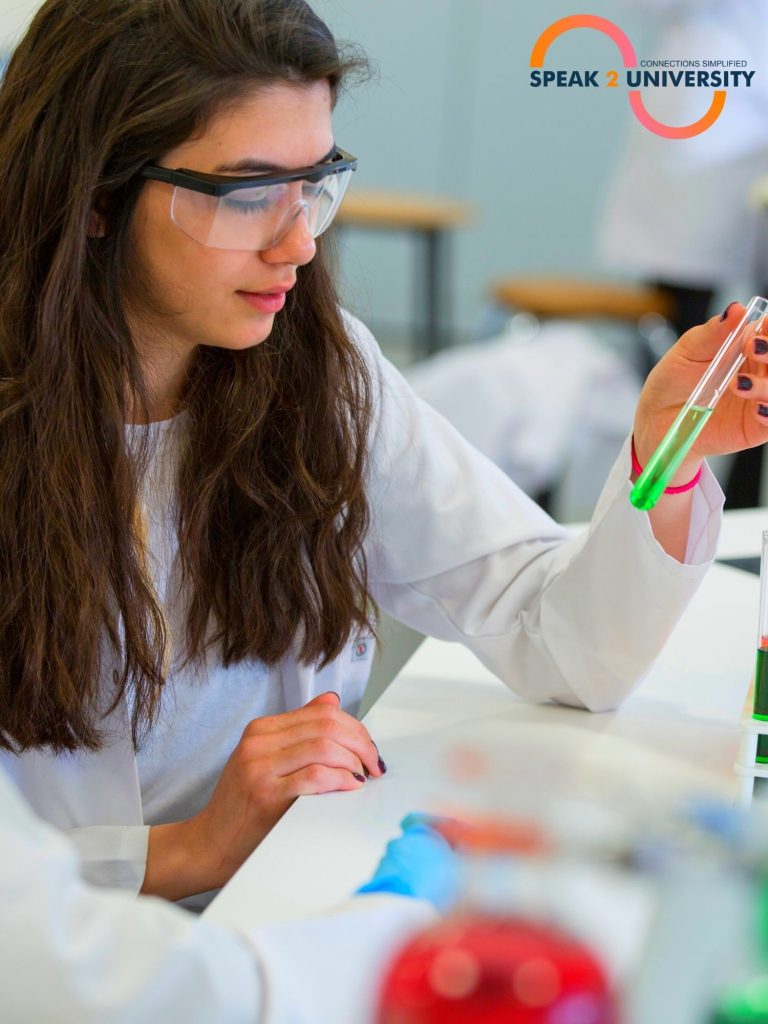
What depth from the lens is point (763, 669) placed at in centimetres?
94

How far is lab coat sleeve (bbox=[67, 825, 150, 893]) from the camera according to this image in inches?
40.9

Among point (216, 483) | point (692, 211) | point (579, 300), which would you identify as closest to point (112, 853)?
point (216, 483)

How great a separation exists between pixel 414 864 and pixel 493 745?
3.2 inches

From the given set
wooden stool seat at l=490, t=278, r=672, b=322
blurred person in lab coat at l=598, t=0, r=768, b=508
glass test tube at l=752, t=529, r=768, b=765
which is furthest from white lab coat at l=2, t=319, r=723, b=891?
wooden stool seat at l=490, t=278, r=672, b=322

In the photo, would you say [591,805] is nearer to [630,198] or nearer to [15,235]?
[15,235]

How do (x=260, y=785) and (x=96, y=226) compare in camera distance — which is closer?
(x=260, y=785)

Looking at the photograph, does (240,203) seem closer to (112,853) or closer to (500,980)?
(112,853)

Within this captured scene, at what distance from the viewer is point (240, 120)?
1021 millimetres

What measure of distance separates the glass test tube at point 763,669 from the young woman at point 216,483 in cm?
15

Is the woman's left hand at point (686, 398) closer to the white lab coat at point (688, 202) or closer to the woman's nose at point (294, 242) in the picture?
the woman's nose at point (294, 242)

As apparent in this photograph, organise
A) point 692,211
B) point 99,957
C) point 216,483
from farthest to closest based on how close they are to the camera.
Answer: point 692,211
point 216,483
point 99,957

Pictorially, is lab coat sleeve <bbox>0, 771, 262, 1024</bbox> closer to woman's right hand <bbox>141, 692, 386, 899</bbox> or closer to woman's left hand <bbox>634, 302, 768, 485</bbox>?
woman's right hand <bbox>141, 692, 386, 899</bbox>

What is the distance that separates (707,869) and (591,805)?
65 mm

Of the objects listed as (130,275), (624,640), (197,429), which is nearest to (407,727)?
(624,640)
